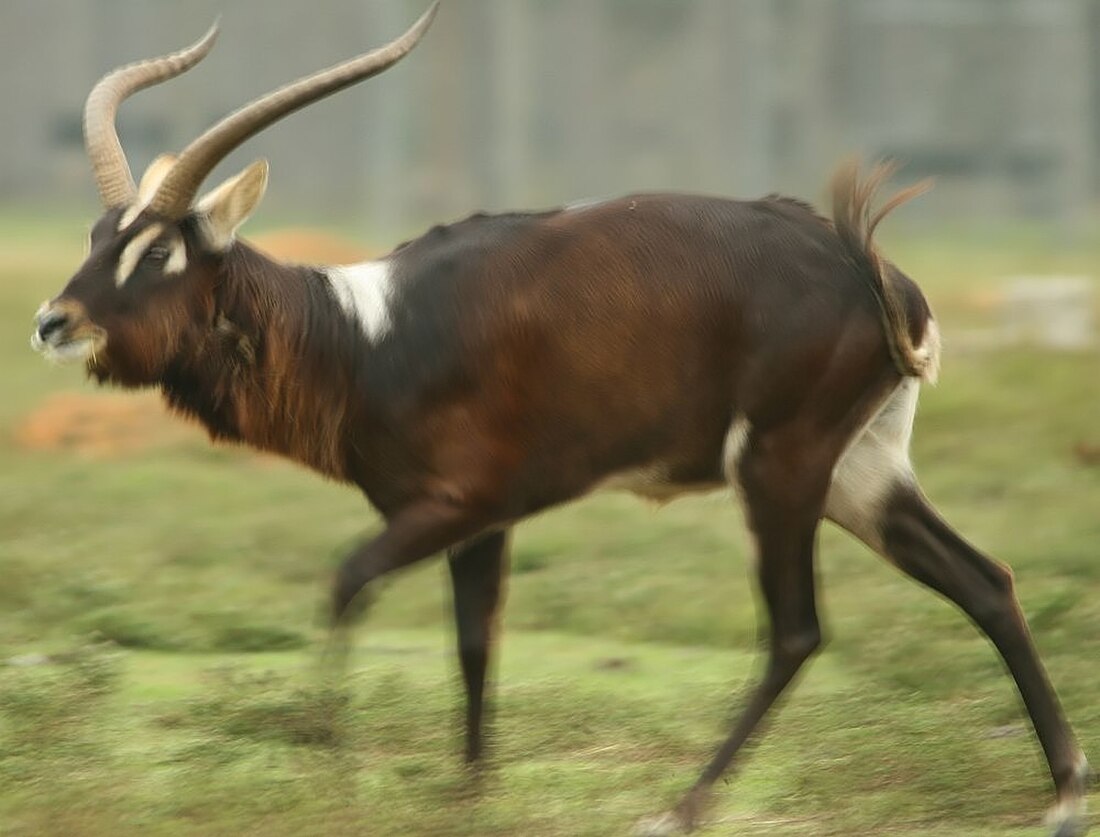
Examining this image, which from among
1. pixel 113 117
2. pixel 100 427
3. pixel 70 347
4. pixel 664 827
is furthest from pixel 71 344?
pixel 100 427

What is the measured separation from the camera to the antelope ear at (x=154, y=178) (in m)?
5.31

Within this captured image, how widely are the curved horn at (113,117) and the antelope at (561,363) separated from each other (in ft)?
0.31

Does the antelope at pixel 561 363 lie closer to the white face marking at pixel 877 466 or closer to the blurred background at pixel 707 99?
the white face marking at pixel 877 466

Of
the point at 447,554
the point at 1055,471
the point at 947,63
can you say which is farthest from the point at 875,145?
the point at 447,554

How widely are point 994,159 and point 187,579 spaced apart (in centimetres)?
1033

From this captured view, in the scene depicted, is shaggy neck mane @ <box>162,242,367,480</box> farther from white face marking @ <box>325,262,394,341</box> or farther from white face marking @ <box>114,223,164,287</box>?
white face marking @ <box>114,223,164,287</box>

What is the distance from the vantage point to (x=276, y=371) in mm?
5332

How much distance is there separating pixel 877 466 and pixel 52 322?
210 centimetres

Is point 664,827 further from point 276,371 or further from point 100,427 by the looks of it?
point 100,427

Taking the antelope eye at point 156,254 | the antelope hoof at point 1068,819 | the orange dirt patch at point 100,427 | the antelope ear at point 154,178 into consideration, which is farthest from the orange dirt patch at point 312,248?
the antelope hoof at point 1068,819

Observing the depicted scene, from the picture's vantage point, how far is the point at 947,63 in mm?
16531

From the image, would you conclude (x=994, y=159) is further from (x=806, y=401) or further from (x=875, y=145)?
(x=806, y=401)

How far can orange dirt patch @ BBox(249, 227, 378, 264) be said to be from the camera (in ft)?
47.0

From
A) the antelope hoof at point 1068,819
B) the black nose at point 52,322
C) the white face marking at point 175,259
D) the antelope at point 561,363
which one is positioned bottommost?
the antelope hoof at point 1068,819
